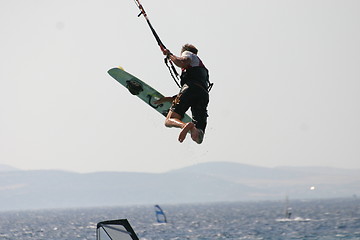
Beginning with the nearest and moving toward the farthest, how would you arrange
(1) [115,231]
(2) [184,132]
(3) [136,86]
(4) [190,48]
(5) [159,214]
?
(1) [115,231], (2) [184,132], (4) [190,48], (3) [136,86], (5) [159,214]

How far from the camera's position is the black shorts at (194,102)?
40.6 ft

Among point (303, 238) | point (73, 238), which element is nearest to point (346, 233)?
point (303, 238)

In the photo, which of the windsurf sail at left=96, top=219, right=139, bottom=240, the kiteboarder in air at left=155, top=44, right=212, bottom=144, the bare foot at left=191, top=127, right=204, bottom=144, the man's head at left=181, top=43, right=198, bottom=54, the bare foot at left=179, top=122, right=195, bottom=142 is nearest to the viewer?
the windsurf sail at left=96, top=219, right=139, bottom=240

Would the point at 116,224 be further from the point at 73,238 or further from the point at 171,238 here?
the point at 73,238

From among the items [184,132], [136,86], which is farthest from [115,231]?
[136,86]

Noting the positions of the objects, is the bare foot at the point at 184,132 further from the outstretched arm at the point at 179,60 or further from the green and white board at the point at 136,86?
the green and white board at the point at 136,86

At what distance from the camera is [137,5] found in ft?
41.5

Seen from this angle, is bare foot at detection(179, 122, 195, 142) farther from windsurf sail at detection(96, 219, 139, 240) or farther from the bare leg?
windsurf sail at detection(96, 219, 139, 240)

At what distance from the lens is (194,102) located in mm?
12477

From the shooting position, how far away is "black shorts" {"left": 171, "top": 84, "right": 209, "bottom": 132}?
40.6 ft

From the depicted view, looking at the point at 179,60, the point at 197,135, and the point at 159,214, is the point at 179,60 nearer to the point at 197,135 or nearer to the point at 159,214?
the point at 197,135

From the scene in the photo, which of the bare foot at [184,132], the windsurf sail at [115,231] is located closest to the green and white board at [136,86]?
the bare foot at [184,132]

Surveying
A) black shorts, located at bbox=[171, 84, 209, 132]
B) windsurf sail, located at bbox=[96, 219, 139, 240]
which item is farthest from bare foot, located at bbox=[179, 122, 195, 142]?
windsurf sail, located at bbox=[96, 219, 139, 240]

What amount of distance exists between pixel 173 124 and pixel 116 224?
3.17 m
